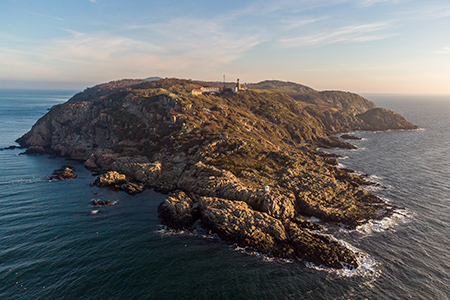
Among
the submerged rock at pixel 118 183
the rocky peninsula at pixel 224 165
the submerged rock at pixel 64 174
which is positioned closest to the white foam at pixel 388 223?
the rocky peninsula at pixel 224 165

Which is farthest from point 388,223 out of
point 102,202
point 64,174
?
point 64,174

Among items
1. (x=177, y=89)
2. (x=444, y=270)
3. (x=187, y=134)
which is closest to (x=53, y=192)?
(x=187, y=134)

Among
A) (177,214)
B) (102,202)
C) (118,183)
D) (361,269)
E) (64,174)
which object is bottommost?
(361,269)

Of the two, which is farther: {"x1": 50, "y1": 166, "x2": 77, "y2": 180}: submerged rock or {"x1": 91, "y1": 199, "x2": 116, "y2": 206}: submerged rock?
{"x1": 50, "y1": 166, "x2": 77, "y2": 180}: submerged rock

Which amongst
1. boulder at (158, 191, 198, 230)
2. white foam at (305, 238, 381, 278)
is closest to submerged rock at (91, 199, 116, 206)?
boulder at (158, 191, 198, 230)

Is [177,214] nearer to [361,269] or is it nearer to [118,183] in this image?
[118,183]

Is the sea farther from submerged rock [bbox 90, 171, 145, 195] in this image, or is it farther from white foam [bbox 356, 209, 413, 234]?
submerged rock [bbox 90, 171, 145, 195]

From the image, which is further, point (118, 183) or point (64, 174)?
point (64, 174)
